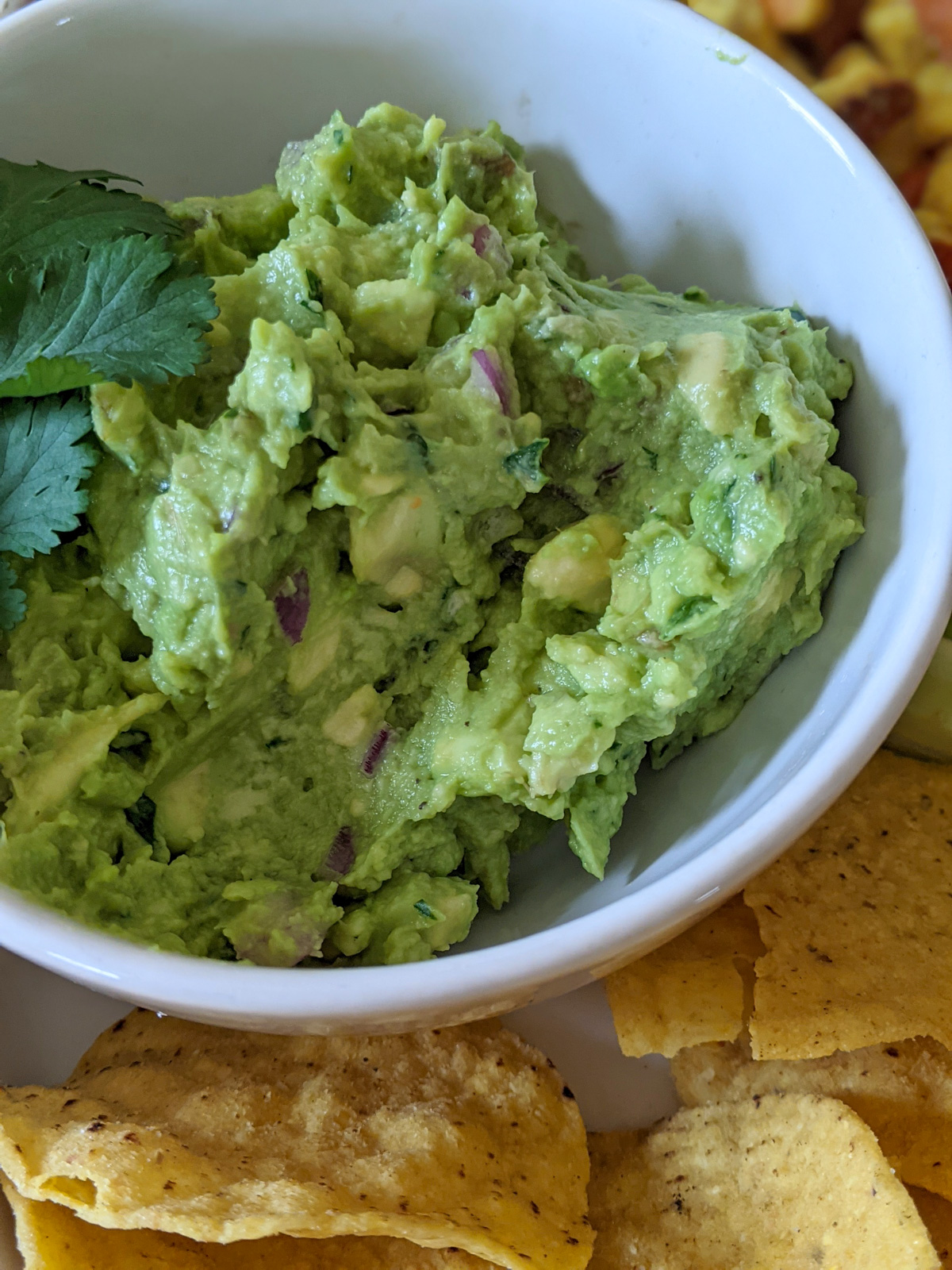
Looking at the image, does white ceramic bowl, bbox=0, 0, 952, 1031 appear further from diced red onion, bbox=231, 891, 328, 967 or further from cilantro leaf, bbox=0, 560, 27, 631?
cilantro leaf, bbox=0, 560, 27, 631

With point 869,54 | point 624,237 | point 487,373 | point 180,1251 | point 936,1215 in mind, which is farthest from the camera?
point 869,54

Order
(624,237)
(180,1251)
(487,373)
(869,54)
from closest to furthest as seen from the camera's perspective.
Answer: (487,373) → (180,1251) → (624,237) → (869,54)

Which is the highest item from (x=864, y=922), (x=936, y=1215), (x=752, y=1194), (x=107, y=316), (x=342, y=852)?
(x=107, y=316)

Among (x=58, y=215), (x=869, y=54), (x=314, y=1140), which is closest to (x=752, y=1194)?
(x=314, y=1140)

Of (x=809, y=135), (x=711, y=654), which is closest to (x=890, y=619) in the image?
(x=711, y=654)

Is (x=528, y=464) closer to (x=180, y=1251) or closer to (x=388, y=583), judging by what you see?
(x=388, y=583)

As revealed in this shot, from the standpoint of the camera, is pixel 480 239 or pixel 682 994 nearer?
pixel 480 239

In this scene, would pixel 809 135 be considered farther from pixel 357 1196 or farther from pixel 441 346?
pixel 357 1196

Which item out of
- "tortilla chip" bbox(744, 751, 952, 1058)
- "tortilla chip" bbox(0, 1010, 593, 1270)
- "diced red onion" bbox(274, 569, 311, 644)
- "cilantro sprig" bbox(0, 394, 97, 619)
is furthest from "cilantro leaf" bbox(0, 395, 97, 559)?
"tortilla chip" bbox(744, 751, 952, 1058)
